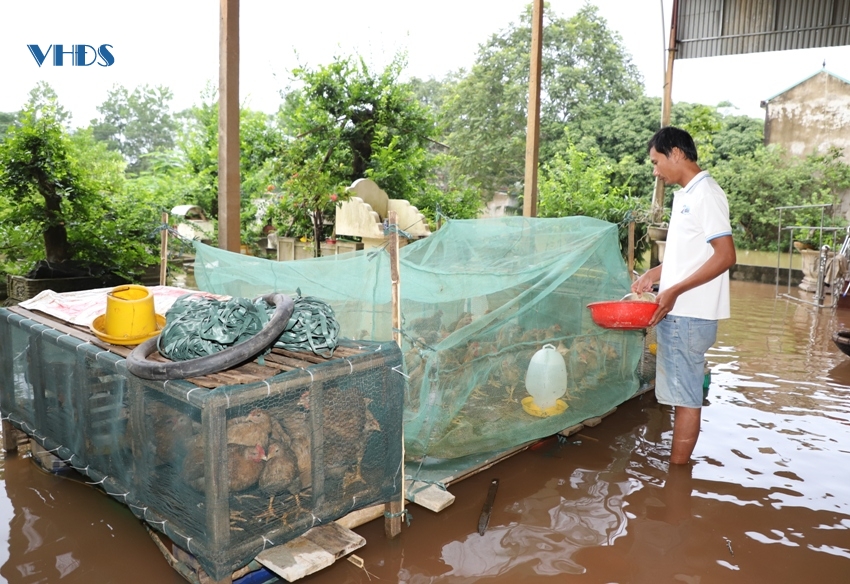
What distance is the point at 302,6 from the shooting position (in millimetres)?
26562

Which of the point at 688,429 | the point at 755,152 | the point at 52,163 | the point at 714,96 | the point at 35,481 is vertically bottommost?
the point at 35,481

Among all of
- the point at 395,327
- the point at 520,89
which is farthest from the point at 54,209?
the point at 520,89

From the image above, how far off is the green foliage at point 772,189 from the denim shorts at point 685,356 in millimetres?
14530

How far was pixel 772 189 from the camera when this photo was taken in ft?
53.2

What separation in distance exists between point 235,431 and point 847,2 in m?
10.0

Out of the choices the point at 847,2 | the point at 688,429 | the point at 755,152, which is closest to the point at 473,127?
the point at 755,152

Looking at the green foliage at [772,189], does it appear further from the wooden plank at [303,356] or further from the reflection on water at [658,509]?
the wooden plank at [303,356]

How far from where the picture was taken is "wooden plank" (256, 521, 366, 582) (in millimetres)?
2152

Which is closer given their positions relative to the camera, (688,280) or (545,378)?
(688,280)

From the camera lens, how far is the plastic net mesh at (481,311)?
3037 millimetres

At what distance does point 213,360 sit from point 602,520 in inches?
75.7

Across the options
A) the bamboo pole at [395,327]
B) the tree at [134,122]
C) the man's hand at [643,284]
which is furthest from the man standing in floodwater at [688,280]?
the tree at [134,122]

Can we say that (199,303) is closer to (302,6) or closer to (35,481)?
(35,481)

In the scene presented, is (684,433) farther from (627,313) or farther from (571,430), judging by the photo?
(627,313)
